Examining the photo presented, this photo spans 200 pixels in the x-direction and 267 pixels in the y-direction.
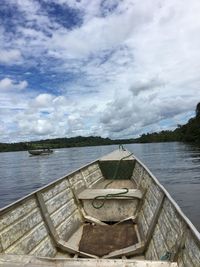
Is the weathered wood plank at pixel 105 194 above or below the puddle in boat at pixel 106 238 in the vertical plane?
above

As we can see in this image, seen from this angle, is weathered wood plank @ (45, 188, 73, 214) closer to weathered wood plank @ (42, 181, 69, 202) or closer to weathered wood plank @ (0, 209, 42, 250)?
weathered wood plank @ (42, 181, 69, 202)

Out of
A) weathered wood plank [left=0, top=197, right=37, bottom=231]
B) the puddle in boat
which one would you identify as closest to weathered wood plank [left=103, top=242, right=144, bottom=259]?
the puddle in boat

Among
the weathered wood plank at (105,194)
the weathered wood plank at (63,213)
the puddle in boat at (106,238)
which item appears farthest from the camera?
the weathered wood plank at (105,194)

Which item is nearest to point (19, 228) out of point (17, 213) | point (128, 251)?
point (17, 213)

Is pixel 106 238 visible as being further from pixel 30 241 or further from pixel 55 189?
pixel 30 241

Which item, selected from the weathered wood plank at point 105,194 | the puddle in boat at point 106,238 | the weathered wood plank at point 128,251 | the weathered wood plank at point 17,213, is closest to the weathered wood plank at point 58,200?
the weathered wood plank at point 105,194

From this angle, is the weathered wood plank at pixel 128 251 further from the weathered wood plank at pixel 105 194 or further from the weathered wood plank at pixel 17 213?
the weathered wood plank at pixel 105 194

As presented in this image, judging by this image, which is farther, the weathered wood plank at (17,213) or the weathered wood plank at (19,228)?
the weathered wood plank at (17,213)

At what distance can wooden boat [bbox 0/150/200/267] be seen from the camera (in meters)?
3.79

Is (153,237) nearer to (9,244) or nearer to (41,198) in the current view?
(41,198)

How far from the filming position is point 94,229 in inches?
306

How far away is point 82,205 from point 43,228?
262 cm

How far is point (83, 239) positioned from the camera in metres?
7.11

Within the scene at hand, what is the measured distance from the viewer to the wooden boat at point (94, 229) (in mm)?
3787
